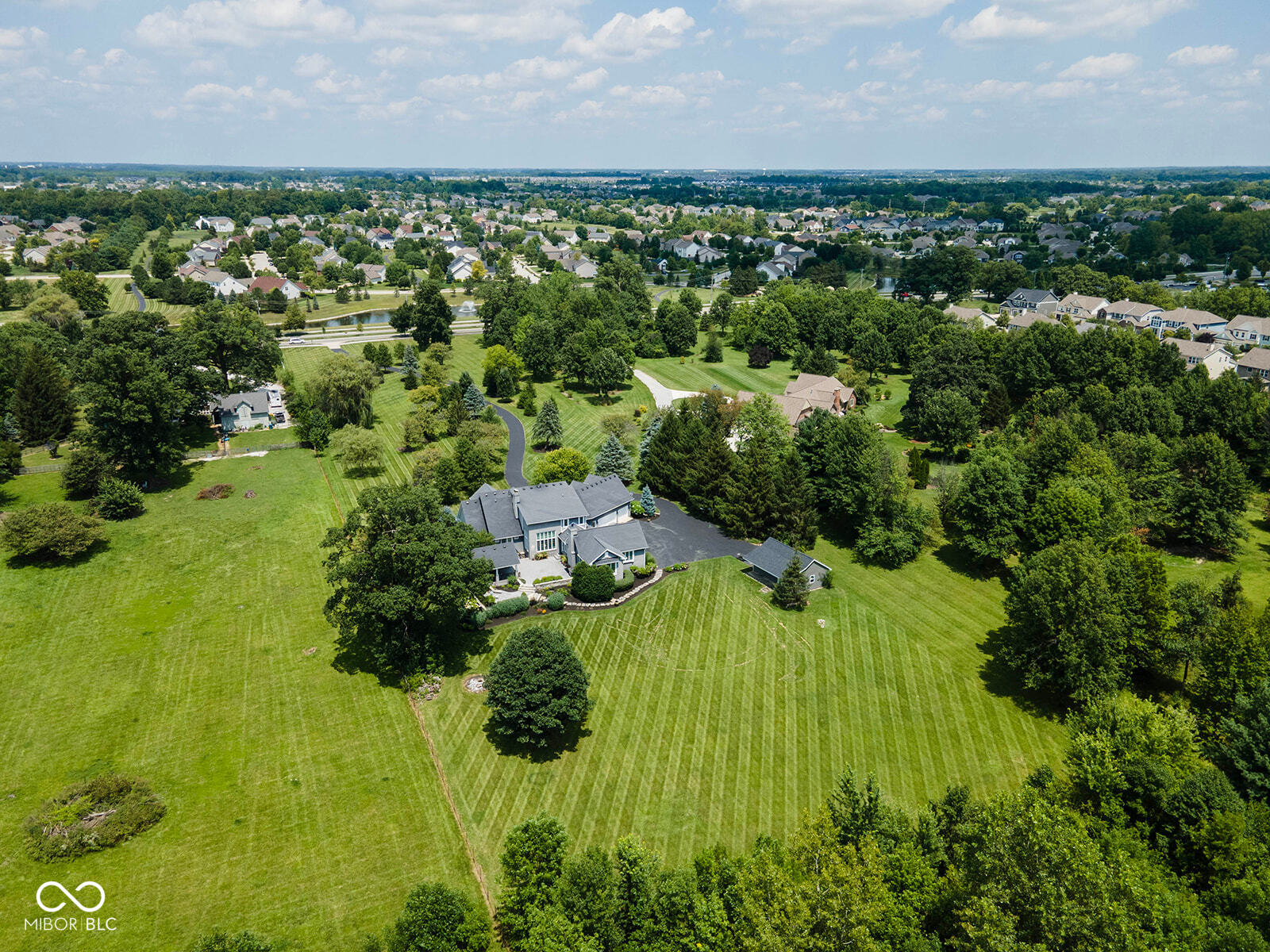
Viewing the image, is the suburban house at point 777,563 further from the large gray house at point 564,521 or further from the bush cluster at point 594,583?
the bush cluster at point 594,583

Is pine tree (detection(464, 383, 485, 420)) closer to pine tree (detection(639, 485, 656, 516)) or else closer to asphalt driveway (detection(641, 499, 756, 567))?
pine tree (detection(639, 485, 656, 516))

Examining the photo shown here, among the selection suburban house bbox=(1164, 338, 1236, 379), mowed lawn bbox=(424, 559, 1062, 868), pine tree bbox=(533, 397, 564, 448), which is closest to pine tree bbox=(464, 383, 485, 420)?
pine tree bbox=(533, 397, 564, 448)

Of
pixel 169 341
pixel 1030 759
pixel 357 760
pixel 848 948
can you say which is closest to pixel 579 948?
pixel 848 948

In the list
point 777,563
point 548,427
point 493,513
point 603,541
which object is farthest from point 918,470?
point 493,513

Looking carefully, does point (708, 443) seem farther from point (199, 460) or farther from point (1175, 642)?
point (199, 460)

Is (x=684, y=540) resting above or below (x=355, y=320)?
below

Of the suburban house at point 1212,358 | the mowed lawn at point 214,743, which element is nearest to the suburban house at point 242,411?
the mowed lawn at point 214,743

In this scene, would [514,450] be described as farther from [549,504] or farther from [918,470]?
[918,470]
